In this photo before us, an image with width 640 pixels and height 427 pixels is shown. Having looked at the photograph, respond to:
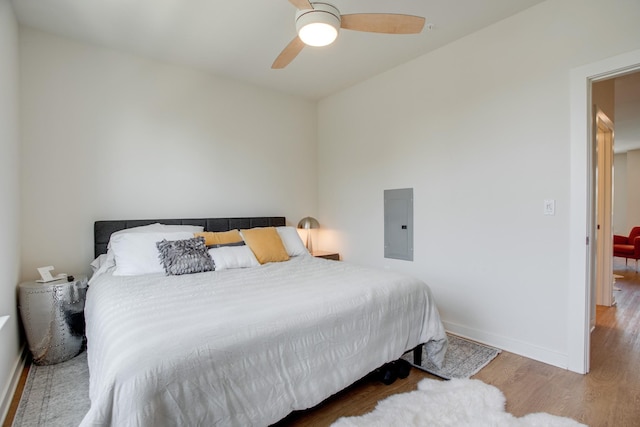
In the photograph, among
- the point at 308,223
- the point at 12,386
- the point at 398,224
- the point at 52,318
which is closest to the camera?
the point at 12,386

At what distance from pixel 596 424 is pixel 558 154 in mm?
1720

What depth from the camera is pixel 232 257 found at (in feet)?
9.11

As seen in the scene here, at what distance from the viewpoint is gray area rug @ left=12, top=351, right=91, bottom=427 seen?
178cm

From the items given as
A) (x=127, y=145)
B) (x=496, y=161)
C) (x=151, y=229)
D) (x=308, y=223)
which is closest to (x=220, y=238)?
(x=151, y=229)

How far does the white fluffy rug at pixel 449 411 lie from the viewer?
1.71 meters

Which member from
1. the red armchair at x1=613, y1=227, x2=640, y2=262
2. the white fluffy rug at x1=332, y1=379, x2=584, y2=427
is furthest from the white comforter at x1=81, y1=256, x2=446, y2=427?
the red armchair at x1=613, y1=227, x2=640, y2=262

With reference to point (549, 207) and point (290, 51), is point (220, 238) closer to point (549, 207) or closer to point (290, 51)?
point (290, 51)

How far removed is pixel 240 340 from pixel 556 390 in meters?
2.07

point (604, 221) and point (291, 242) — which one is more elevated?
point (604, 221)

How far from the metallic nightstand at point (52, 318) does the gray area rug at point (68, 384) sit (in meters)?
0.09

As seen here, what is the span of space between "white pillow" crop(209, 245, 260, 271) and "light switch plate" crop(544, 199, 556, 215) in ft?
7.74

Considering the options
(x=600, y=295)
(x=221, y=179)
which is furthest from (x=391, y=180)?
Answer: (x=600, y=295)

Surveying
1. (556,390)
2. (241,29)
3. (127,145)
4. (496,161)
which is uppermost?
(241,29)

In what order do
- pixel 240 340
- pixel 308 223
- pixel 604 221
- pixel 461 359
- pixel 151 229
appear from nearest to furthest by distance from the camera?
pixel 240 340 < pixel 461 359 < pixel 151 229 < pixel 604 221 < pixel 308 223
